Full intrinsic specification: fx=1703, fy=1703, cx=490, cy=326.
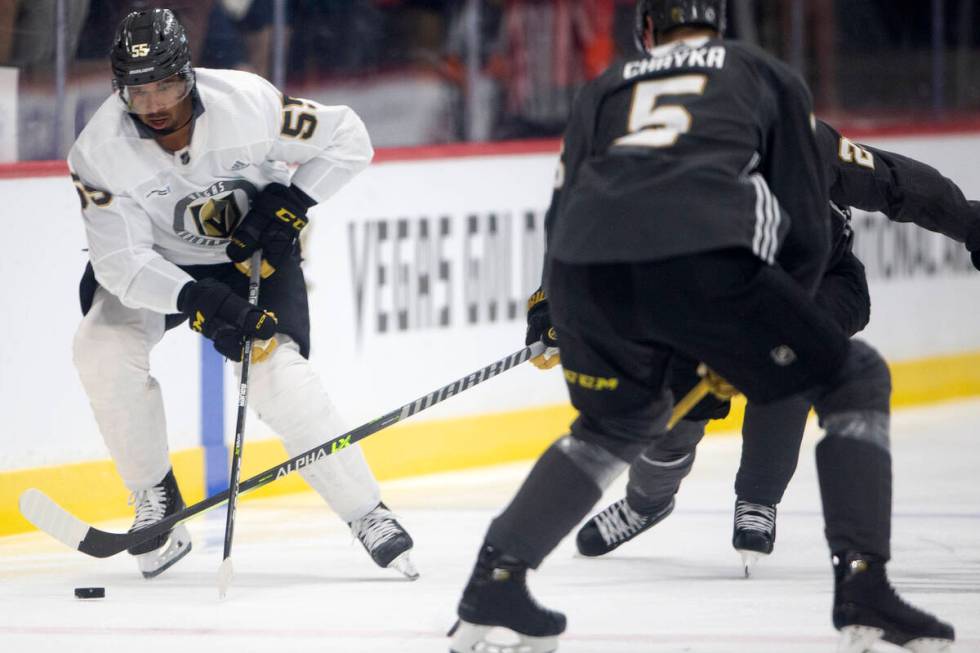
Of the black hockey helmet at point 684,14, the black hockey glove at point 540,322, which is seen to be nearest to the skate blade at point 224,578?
the black hockey glove at point 540,322

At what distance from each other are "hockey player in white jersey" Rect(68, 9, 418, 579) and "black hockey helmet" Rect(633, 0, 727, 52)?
1.15m

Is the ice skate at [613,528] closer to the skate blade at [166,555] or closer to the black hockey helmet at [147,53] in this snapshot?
the skate blade at [166,555]

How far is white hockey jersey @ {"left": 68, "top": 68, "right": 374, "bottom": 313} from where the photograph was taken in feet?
11.6

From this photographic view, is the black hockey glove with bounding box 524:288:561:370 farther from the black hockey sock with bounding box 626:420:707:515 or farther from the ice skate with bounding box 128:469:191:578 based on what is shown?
the ice skate with bounding box 128:469:191:578

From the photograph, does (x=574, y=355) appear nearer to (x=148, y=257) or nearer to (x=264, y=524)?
(x=148, y=257)

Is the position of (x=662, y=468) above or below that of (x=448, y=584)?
above

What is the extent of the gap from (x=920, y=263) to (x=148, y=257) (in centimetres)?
361

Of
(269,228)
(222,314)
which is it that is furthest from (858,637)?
(269,228)

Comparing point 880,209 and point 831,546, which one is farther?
point 880,209

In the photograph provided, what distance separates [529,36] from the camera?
5805mm

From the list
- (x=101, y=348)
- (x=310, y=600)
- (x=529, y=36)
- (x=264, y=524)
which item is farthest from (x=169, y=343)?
(x=529, y=36)

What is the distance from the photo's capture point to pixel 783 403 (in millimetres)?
3471

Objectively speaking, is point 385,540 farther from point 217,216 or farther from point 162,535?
point 217,216

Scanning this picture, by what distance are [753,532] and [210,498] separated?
1.13 m
